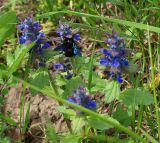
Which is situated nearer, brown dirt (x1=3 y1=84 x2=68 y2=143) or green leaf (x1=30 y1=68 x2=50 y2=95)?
green leaf (x1=30 y1=68 x2=50 y2=95)

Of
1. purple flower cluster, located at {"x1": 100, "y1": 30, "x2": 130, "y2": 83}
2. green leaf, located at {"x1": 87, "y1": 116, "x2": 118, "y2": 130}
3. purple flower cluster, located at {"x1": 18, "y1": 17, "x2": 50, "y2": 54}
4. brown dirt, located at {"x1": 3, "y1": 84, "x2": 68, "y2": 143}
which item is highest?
purple flower cluster, located at {"x1": 18, "y1": 17, "x2": 50, "y2": 54}

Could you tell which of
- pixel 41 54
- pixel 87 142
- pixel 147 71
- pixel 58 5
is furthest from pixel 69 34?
pixel 58 5

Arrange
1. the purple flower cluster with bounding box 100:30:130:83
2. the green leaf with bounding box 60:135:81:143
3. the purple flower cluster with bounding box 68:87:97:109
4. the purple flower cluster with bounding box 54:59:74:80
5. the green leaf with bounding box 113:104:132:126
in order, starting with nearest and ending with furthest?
the purple flower cluster with bounding box 68:87:97:109, the purple flower cluster with bounding box 100:30:130:83, the green leaf with bounding box 60:135:81:143, the green leaf with bounding box 113:104:132:126, the purple flower cluster with bounding box 54:59:74:80

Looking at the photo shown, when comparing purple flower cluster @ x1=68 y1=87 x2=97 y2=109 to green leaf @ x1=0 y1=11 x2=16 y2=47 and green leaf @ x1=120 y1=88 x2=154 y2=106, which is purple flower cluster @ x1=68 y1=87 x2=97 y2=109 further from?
green leaf @ x1=0 y1=11 x2=16 y2=47

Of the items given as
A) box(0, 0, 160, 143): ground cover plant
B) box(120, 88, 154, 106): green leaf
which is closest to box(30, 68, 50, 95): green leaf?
box(0, 0, 160, 143): ground cover plant

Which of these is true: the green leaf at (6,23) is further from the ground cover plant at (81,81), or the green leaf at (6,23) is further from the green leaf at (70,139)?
the green leaf at (70,139)

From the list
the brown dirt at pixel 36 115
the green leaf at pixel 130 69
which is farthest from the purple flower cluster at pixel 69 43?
the brown dirt at pixel 36 115

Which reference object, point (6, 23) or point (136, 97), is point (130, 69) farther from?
point (6, 23)
